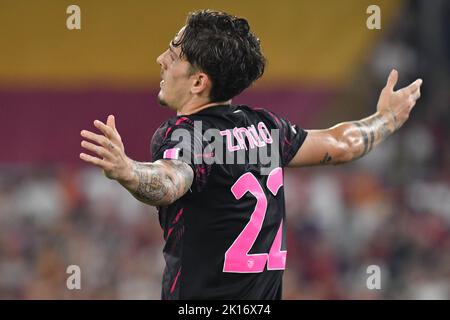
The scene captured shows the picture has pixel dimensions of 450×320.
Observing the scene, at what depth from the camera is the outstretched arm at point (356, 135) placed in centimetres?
400

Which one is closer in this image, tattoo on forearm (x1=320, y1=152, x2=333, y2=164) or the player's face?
the player's face

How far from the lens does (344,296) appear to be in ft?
27.2

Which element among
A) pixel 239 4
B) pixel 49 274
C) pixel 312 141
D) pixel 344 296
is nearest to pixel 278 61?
pixel 239 4

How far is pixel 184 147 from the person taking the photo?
11.0 feet

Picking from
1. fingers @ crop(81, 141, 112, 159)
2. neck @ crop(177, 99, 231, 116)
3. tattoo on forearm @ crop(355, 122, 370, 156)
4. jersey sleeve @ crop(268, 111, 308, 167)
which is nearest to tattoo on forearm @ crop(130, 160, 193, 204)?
fingers @ crop(81, 141, 112, 159)

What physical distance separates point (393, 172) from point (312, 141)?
6522mm

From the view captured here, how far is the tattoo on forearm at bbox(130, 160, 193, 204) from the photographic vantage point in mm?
3150

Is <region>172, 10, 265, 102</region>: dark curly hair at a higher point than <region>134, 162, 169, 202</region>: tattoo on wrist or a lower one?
higher

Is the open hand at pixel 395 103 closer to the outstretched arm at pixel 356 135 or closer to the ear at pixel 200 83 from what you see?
the outstretched arm at pixel 356 135
